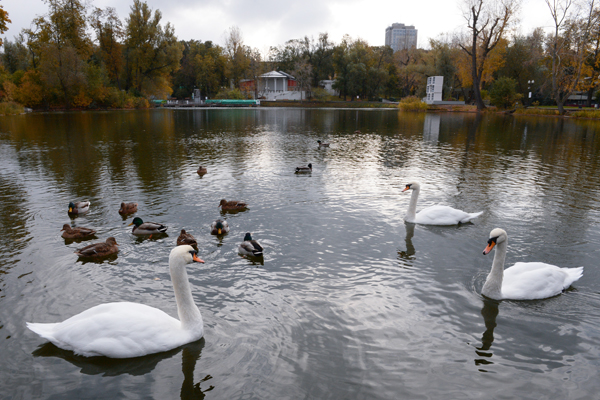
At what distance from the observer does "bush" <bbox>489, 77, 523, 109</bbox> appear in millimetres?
62000

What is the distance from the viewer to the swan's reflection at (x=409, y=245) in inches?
329

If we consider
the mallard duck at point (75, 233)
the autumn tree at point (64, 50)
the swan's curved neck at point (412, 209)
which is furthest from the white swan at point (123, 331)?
the autumn tree at point (64, 50)

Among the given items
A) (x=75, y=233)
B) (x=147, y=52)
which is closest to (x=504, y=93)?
(x=147, y=52)

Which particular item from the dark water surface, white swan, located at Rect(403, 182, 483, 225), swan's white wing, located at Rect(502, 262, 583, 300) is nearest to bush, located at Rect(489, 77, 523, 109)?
the dark water surface

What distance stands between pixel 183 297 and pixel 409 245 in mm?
5458

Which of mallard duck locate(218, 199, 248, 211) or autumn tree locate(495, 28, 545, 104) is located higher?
autumn tree locate(495, 28, 545, 104)

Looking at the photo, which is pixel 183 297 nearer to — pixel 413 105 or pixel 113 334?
pixel 113 334

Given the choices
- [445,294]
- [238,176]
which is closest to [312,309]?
[445,294]

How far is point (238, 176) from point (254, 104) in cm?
8027

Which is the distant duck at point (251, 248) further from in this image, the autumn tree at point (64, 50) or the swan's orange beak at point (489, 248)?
the autumn tree at point (64, 50)

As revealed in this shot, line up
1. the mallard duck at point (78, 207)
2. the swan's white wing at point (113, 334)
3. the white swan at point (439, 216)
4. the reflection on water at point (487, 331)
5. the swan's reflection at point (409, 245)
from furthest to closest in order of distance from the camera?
1. the mallard duck at point (78, 207)
2. the white swan at point (439, 216)
3. the swan's reflection at point (409, 245)
4. the reflection on water at point (487, 331)
5. the swan's white wing at point (113, 334)

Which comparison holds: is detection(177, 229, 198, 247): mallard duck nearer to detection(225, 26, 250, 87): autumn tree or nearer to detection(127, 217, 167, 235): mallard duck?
detection(127, 217, 167, 235): mallard duck

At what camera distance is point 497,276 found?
6.46 meters

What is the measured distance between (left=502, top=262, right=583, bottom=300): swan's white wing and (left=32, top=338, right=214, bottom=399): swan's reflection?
16.3 ft
